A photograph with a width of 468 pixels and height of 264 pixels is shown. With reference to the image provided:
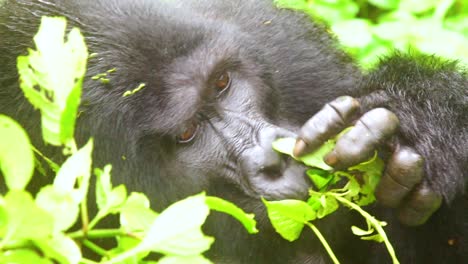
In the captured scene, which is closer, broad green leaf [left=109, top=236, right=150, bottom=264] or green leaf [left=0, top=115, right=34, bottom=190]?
green leaf [left=0, top=115, right=34, bottom=190]

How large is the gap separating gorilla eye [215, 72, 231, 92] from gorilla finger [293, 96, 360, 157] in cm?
33

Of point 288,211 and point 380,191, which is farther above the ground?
point 288,211

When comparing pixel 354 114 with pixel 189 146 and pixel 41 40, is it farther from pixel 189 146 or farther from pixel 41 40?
pixel 41 40

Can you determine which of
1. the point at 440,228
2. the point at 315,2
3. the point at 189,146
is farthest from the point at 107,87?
the point at 315,2

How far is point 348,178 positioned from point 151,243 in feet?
3.01

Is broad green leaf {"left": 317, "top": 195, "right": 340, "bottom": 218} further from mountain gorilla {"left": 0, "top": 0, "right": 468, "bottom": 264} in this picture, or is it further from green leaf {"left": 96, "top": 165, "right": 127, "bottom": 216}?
green leaf {"left": 96, "top": 165, "right": 127, "bottom": 216}

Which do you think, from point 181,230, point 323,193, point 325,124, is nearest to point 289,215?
point 323,193

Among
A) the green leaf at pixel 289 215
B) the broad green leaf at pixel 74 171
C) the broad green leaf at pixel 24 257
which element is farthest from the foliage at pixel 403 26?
the broad green leaf at pixel 24 257

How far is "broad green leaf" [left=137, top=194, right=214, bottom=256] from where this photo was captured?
1.15 metres

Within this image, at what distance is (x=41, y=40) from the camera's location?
1284 mm

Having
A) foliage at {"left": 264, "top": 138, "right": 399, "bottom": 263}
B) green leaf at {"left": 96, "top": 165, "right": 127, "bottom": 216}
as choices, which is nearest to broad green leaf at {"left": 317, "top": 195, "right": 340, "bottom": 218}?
foliage at {"left": 264, "top": 138, "right": 399, "bottom": 263}

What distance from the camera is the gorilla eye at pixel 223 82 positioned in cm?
217

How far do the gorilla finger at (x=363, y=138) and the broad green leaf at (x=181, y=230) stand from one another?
0.77 metres

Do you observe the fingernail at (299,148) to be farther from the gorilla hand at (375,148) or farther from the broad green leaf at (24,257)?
the broad green leaf at (24,257)
